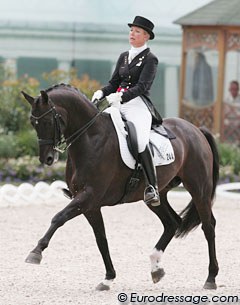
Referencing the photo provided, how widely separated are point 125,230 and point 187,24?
6.59 metres

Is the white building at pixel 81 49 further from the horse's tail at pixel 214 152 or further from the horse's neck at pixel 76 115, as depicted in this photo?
the horse's neck at pixel 76 115

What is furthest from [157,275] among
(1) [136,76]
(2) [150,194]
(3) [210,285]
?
(1) [136,76]

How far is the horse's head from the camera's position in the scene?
306 inches

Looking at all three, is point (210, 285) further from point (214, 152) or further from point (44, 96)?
point (44, 96)

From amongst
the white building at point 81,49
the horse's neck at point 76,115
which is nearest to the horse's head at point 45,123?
the horse's neck at point 76,115

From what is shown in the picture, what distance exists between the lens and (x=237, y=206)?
14289mm

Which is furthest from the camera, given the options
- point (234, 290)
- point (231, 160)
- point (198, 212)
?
point (231, 160)

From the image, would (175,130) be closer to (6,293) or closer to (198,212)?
(198,212)

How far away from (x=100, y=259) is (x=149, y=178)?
5.56ft

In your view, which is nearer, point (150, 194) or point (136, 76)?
point (150, 194)

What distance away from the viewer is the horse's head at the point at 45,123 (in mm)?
7762

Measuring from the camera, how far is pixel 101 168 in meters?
8.09

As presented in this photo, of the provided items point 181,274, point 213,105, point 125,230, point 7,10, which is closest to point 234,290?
point 181,274

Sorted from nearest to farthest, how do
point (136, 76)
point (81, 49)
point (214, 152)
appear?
point (136, 76)
point (214, 152)
point (81, 49)
